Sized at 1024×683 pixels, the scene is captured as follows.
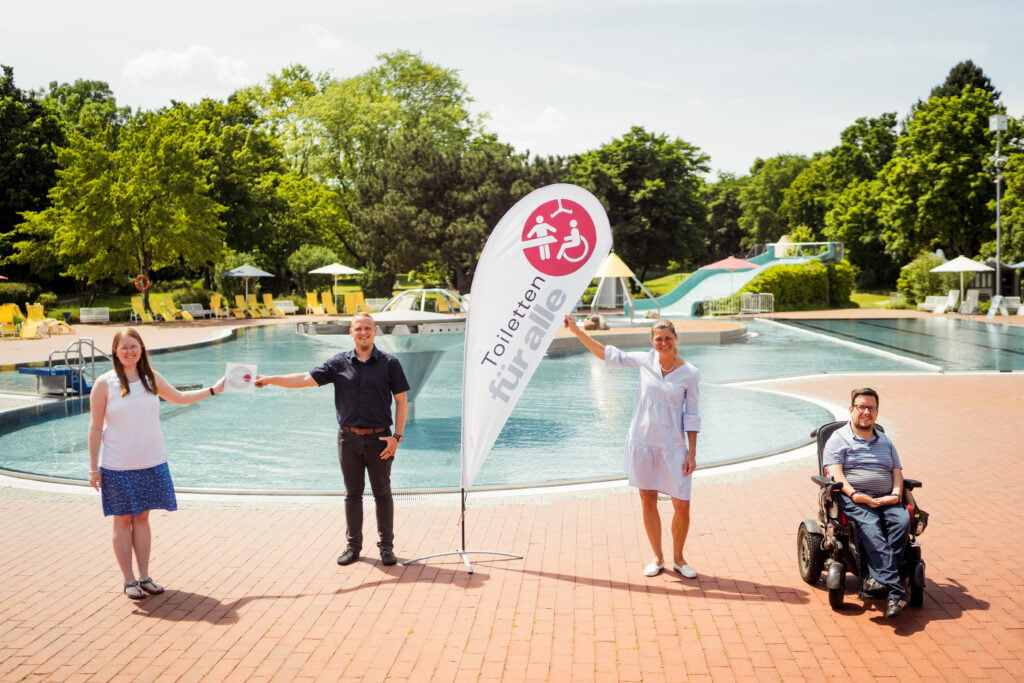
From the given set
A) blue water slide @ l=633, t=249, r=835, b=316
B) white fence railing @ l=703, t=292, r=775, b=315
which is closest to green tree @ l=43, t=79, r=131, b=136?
blue water slide @ l=633, t=249, r=835, b=316

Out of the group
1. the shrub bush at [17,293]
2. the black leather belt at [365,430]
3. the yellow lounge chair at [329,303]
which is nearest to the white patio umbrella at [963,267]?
the yellow lounge chair at [329,303]

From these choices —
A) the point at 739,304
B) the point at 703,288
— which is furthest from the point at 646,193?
the point at 739,304

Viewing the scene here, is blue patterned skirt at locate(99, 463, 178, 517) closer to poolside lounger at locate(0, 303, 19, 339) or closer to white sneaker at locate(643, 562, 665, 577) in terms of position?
white sneaker at locate(643, 562, 665, 577)

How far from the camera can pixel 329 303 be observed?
43562 mm

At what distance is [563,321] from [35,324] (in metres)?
28.6

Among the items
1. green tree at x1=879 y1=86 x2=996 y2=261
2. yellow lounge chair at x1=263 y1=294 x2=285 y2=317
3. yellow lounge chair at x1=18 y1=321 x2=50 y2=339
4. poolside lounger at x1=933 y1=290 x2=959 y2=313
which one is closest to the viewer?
yellow lounge chair at x1=18 y1=321 x2=50 y2=339

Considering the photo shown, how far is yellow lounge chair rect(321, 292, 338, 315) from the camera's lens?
142 ft

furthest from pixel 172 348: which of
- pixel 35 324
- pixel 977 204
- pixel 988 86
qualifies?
pixel 988 86

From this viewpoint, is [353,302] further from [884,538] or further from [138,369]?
[884,538]

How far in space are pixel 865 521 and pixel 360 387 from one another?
3370mm

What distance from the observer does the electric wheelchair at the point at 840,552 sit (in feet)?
17.0

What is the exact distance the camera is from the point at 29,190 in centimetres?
4884

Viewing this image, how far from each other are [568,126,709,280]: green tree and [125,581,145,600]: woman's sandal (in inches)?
1989

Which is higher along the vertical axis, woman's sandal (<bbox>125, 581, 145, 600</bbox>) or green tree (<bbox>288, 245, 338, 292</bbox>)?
green tree (<bbox>288, 245, 338, 292</bbox>)
